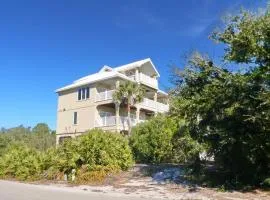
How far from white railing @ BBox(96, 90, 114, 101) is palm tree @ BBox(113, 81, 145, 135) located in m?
1.27

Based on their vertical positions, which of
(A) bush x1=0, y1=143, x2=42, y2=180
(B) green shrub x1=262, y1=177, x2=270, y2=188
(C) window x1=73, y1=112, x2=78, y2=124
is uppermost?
(C) window x1=73, y1=112, x2=78, y2=124

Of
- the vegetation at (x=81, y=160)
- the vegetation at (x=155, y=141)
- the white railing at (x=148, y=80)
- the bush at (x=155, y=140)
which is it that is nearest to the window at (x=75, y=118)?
the white railing at (x=148, y=80)

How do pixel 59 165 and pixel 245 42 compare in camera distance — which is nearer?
pixel 245 42

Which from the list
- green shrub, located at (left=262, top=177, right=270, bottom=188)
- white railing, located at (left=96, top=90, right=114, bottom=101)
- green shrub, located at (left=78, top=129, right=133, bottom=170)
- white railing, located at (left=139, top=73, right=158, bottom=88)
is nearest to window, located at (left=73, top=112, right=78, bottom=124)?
white railing, located at (left=96, top=90, right=114, bottom=101)

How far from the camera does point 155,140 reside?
2684 cm

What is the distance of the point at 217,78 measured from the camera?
16.2 m

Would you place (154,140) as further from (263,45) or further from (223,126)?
(263,45)

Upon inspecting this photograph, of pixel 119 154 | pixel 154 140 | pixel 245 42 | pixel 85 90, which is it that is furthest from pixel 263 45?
pixel 85 90

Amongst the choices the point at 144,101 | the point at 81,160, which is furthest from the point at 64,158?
the point at 144,101

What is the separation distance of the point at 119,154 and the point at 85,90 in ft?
77.1

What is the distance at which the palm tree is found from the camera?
3866cm

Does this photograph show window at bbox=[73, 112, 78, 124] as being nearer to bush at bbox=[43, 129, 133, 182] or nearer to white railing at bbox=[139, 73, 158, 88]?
white railing at bbox=[139, 73, 158, 88]

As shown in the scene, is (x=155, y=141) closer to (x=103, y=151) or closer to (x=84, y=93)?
(x=103, y=151)

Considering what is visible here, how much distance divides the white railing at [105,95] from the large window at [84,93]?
1.83 meters
